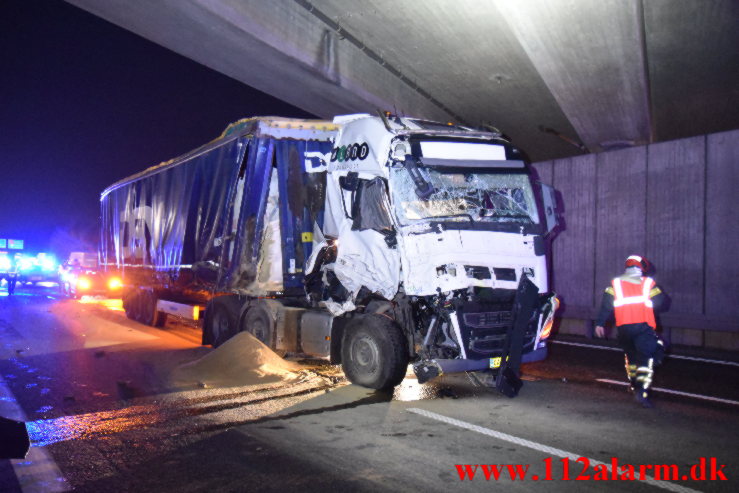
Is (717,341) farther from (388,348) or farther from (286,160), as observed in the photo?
(286,160)

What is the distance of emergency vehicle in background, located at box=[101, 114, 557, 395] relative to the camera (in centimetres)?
639

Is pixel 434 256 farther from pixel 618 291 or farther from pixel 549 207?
pixel 549 207

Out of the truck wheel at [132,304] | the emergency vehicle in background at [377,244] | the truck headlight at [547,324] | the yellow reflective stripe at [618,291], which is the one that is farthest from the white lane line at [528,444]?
the truck wheel at [132,304]

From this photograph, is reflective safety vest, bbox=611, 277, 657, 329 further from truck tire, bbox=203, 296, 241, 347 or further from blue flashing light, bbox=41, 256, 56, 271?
blue flashing light, bbox=41, 256, 56, 271

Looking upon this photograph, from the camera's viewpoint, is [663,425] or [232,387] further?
[232,387]

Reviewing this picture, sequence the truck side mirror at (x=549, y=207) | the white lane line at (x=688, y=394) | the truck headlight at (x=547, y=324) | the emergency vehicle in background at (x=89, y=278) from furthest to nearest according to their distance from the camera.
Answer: the emergency vehicle in background at (x=89, y=278) < the truck side mirror at (x=549, y=207) < the truck headlight at (x=547, y=324) < the white lane line at (x=688, y=394)

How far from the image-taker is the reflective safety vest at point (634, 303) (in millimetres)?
6355

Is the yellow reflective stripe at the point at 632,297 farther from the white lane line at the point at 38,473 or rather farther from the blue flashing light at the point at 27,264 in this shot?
the blue flashing light at the point at 27,264

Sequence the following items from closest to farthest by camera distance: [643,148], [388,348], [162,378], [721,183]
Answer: [388,348], [162,378], [721,183], [643,148]

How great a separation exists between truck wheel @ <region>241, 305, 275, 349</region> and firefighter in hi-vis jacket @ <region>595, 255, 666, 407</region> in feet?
15.6

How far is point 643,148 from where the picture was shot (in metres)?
12.9

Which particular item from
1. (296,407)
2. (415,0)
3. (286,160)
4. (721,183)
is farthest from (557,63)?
(296,407)

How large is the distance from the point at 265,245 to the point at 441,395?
367 centimetres

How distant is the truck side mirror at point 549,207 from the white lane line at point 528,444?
3.37 metres
